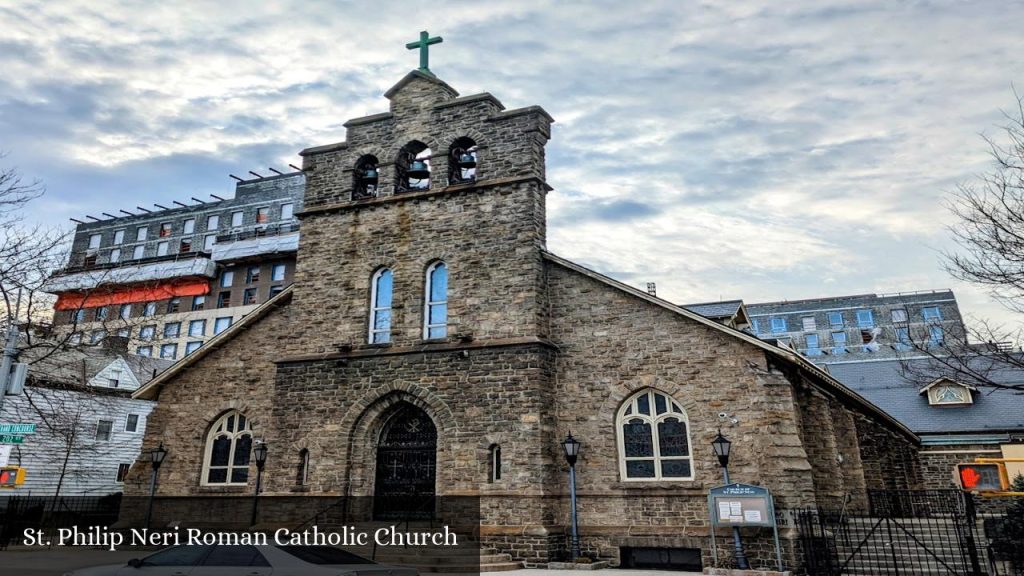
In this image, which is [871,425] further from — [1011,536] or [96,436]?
[96,436]

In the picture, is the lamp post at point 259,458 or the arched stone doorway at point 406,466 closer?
the arched stone doorway at point 406,466

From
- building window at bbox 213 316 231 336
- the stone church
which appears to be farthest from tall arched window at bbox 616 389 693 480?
building window at bbox 213 316 231 336

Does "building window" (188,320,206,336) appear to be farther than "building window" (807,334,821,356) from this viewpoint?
No

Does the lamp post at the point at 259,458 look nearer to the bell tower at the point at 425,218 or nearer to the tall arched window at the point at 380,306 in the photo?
the bell tower at the point at 425,218

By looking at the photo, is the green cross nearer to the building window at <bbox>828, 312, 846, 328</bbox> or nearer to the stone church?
the stone church

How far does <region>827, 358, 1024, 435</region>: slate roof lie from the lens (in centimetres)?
2486

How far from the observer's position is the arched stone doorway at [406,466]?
17.0 meters

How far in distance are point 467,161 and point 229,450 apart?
34.0 ft

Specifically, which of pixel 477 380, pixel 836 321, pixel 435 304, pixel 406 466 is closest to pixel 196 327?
pixel 435 304

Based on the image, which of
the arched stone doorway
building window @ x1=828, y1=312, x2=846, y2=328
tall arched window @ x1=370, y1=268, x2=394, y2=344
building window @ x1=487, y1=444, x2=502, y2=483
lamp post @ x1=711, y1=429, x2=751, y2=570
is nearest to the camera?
lamp post @ x1=711, y1=429, x2=751, y2=570

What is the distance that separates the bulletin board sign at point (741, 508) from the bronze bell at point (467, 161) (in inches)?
397

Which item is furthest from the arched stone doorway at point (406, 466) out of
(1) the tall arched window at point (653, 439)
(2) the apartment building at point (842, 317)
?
(2) the apartment building at point (842, 317)

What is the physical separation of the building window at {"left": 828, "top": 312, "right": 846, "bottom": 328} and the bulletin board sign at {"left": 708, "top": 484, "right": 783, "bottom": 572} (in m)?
65.8

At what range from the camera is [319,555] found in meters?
9.23
